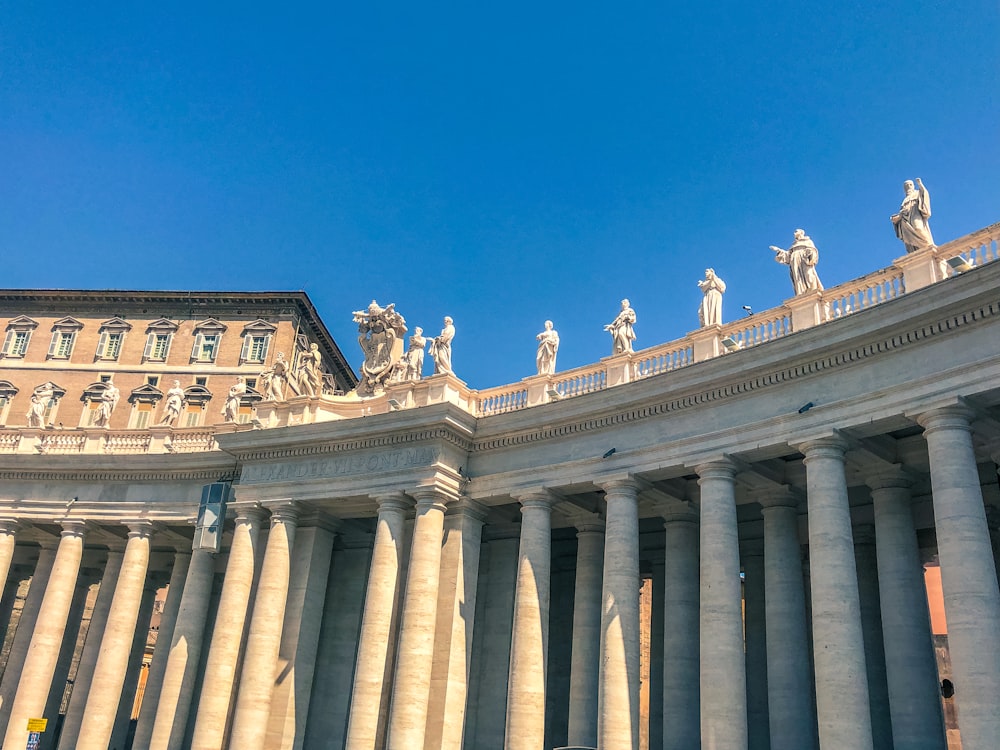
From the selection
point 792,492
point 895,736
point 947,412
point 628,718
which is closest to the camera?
point 947,412

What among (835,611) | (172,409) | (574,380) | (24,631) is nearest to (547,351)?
(574,380)

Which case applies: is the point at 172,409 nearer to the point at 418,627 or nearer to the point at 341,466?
the point at 341,466

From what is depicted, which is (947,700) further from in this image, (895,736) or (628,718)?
(628,718)

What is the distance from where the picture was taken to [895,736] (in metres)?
25.3

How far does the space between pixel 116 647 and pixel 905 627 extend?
108 ft

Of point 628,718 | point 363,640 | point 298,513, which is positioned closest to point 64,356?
point 298,513

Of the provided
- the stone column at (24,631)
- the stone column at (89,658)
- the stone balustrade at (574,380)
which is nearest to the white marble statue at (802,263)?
the stone balustrade at (574,380)

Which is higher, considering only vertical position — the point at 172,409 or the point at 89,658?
the point at 172,409

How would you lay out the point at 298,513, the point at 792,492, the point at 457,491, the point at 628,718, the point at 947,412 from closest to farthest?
the point at 947,412, the point at 628,718, the point at 792,492, the point at 457,491, the point at 298,513

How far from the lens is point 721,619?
84.4 feet

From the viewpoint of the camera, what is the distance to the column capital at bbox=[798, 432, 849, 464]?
81.9 feet

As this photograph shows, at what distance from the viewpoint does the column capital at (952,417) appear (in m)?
22.5

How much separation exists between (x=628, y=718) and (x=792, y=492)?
9906 mm

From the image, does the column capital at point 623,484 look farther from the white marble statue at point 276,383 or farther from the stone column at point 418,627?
the white marble statue at point 276,383
